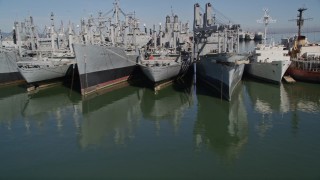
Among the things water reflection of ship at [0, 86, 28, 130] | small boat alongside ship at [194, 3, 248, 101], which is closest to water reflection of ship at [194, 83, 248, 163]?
small boat alongside ship at [194, 3, 248, 101]

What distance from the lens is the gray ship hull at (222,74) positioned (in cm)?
2227

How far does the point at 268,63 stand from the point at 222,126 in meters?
14.3

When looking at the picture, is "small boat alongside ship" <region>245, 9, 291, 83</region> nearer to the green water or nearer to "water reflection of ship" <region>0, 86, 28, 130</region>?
the green water

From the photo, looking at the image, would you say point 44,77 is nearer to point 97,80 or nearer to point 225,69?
point 97,80

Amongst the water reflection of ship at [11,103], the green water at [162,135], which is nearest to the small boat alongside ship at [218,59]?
the green water at [162,135]

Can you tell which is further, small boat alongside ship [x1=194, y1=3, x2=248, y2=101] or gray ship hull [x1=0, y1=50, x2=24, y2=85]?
gray ship hull [x1=0, y1=50, x2=24, y2=85]

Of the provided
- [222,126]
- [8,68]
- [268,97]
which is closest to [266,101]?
[268,97]

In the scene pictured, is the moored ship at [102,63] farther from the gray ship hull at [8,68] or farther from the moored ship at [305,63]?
the moored ship at [305,63]

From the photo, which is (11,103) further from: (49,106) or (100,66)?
(100,66)

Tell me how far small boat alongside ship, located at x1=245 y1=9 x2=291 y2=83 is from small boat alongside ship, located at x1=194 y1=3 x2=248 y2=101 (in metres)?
2.28

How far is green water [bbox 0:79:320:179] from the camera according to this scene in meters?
11.8

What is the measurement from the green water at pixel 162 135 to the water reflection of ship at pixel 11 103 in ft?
0.24

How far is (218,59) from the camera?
81.6 feet

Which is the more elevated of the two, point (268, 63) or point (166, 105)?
point (268, 63)
